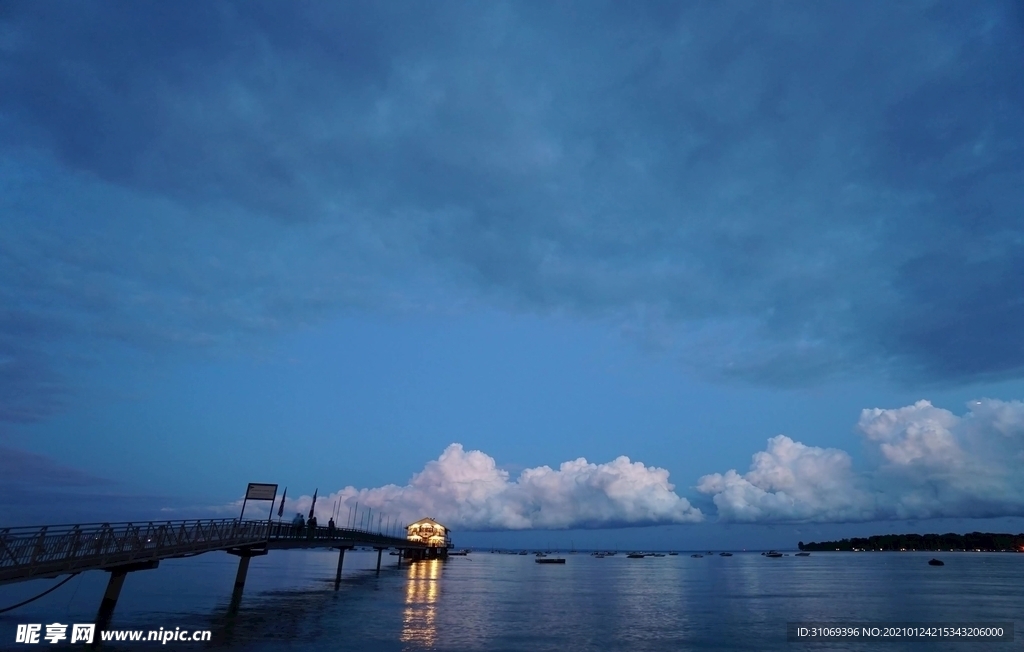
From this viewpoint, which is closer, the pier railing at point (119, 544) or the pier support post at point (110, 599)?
the pier railing at point (119, 544)

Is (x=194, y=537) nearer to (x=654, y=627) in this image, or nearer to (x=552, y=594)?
(x=654, y=627)

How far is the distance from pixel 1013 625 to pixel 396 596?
176ft

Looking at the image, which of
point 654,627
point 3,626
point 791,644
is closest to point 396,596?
point 654,627

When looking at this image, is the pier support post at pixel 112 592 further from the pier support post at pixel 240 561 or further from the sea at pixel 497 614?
the pier support post at pixel 240 561

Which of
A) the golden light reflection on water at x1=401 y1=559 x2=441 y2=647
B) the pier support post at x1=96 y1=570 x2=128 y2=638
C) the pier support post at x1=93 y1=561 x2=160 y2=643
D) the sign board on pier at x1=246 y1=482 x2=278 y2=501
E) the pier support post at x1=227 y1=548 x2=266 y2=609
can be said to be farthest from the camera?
the sign board on pier at x1=246 y1=482 x2=278 y2=501

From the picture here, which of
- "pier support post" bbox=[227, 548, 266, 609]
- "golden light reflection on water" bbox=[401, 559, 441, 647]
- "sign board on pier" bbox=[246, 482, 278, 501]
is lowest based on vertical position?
"golden light reflection on water" bbox=[401, 559, 441, 647]

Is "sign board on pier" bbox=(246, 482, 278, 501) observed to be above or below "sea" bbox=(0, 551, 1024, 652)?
above

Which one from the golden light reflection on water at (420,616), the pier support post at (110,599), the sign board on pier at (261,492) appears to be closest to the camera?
the golden light reflection on water at (420,616)

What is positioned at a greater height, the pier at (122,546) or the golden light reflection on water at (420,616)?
the pier at (122,546)

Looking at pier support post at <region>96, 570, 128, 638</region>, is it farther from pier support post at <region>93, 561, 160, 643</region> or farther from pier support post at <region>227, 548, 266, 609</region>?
pier support post at <region>227, 548, 266, 609</region>

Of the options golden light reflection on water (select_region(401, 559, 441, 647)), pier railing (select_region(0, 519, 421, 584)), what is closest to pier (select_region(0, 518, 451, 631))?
pier railing (select_region(0, 519, 421, 584))

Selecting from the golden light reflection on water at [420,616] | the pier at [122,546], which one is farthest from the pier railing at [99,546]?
the golden light reflection on water at [420,616]

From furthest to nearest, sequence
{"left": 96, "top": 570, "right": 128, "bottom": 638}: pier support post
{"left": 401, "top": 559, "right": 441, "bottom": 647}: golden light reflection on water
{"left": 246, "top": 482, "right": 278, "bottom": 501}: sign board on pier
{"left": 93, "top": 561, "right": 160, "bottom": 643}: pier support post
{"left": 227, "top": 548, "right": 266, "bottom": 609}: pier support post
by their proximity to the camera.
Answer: {"left": 246, "top": 482, "right": 278, "bottom": 501}: sign board on pier < {"left": 227, "top": 548, "right": 266, "bottom": 609}: pier support post < {"left": 96, "top": 570, "right": 128, "bottom": 638}: pier support post < {"left": 93, "top": 561, "right": 160, "bottom": 643}: pier support post < {"left": 401, "top": 559, "right": 441, "bottom": 647}: golden light reflection on water

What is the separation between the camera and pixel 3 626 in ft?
114
